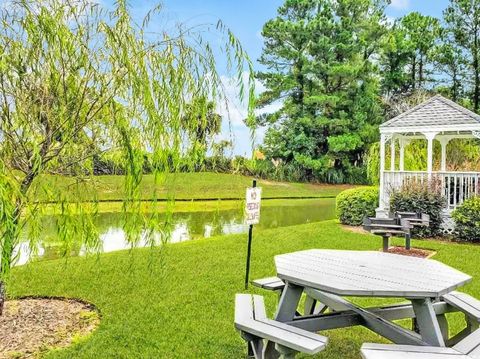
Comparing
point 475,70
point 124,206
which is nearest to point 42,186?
point 124,206

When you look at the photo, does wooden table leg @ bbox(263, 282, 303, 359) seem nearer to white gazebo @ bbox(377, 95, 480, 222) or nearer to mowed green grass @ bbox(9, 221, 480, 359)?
mowed green grass @ bbox(9, 221, 480, 359)

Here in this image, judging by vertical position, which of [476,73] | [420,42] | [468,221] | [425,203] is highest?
[420,42]

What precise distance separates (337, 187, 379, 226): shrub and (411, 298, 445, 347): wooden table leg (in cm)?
819

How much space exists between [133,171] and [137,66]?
2.53ft

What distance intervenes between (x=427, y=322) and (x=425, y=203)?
23.6 ft

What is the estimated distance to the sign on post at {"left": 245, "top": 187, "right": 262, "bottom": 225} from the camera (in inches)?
188

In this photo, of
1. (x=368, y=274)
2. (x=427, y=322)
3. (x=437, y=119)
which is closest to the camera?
(x=427, y=322)

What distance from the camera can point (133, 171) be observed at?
3.26 meters

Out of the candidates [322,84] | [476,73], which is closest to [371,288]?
[322,84]

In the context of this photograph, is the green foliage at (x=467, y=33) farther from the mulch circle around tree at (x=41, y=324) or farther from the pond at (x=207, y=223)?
the mulch circle around tree at (x=41, y=324)

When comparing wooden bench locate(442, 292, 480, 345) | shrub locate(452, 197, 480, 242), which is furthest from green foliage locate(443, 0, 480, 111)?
wooden bench locate(442, 292, 480, 345)

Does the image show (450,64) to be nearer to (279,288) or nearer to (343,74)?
(343,74)

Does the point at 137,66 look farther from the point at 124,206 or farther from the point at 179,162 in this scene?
the point at 124,206

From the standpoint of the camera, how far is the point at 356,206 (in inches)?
432
